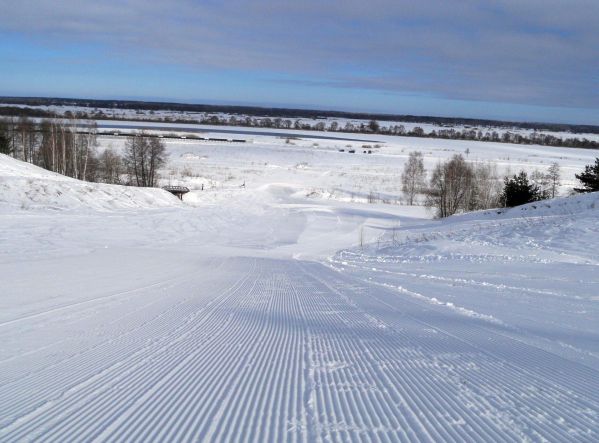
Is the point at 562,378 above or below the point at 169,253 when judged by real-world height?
above

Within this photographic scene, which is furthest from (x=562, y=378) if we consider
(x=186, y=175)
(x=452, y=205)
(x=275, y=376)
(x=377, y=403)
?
(x=186, y=175)

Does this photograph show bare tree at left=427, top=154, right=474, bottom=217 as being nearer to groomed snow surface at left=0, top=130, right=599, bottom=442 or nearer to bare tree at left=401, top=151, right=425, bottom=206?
bare tree at left=401, top=151, right=425, bottom=206

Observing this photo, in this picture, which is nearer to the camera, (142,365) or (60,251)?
(142,365)

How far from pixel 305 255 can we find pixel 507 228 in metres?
10.8

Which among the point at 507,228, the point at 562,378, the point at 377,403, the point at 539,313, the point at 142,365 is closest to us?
the point at 377,403

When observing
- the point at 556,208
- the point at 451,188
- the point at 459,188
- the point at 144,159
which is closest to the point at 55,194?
the point at 144,159

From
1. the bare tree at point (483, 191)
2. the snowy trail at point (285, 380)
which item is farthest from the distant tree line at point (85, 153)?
the snowy trail at point (285, 380)

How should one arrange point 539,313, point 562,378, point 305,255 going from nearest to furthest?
point 562,378, point 539,313, point 305,255

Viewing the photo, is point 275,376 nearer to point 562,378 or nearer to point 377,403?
point 377,403

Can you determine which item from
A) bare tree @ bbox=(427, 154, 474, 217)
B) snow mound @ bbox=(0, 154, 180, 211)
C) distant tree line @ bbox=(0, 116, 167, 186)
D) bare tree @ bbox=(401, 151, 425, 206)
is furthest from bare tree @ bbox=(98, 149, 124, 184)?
bare tree @ bbox=(427, 154, 474, 217)

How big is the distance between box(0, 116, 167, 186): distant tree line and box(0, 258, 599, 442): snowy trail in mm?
60497

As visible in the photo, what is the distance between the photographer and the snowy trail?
410 centimetres

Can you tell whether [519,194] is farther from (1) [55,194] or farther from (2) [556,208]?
(1) [55,194]

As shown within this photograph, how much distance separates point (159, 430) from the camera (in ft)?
13.3
